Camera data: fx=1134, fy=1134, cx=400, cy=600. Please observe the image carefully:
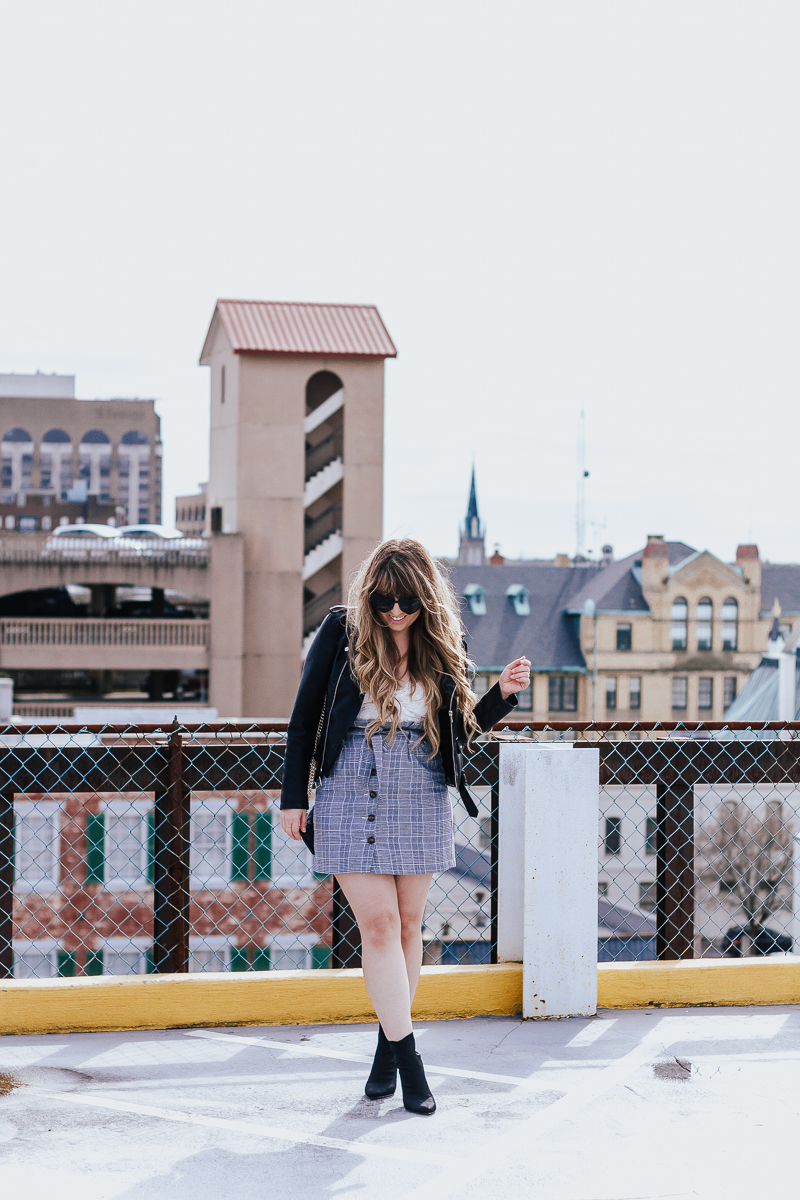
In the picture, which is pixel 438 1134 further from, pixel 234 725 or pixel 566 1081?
pixel 234 725

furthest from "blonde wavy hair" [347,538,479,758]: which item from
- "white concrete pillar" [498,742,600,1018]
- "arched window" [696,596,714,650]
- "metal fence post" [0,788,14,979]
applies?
"arched window" [696,596,714,650]

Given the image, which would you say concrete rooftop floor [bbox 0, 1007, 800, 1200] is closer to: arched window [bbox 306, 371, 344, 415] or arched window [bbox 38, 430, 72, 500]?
arched window [bbox 306, 371, 344, 415]

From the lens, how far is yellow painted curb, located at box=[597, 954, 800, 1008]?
14.9ft

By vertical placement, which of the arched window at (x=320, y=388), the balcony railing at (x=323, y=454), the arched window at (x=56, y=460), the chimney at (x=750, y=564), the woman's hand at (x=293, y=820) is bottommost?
the woman's hand at (x=293, y=820)

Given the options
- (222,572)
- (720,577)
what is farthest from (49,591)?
(720,577)

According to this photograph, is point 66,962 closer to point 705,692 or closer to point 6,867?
point 6,867

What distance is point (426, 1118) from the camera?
3480 mm

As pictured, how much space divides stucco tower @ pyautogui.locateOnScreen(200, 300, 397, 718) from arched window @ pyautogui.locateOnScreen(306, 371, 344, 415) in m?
0.48

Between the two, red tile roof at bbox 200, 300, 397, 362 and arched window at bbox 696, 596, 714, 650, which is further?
arched window at bbox 696, 596, 714, 650

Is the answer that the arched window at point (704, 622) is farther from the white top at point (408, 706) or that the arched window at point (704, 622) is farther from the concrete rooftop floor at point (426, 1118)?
the white top at point (408, 706)

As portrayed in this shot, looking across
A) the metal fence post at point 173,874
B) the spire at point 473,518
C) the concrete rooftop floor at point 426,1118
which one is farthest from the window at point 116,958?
the spire at point 473,518

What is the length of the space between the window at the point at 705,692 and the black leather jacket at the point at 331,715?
68.9 meters

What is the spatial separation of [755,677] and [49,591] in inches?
1284

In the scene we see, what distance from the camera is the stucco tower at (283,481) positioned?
1863 inches
